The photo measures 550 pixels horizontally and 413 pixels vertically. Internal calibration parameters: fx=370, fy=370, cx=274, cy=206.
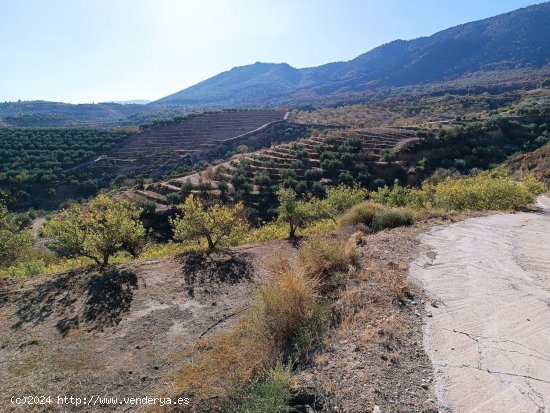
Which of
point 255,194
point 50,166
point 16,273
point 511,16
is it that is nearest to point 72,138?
point 50,166

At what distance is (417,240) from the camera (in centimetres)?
986

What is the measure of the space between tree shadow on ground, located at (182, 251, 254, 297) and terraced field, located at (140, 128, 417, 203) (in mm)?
24744

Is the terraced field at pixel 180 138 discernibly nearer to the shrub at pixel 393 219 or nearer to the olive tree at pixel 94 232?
the olive tree at pixel 94 232

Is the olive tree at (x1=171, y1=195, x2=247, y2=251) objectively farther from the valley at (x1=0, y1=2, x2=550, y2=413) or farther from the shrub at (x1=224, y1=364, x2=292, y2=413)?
the shrub at (x1=224, y1=364, x2=292, y2=413)

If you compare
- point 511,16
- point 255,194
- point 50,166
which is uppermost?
point 511,16

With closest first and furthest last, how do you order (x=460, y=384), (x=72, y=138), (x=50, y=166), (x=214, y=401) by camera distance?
1. (x=460, y=384)
2. (x=214, y=401)
3. (x=50, y=166)
4. (x=72, y=138)

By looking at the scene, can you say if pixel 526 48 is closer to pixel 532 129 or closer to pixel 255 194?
pixel 532 129

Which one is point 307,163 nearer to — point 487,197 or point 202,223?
point 487,197

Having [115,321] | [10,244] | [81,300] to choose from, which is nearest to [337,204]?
[81,300]

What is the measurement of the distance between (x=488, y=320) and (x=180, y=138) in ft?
A: 220

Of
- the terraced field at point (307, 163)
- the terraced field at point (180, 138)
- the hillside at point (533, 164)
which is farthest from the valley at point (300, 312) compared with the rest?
the terraced field at point (180, 138)

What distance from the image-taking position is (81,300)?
28.3 ft

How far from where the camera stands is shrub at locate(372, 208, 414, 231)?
1205 cm

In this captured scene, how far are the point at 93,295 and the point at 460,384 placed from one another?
7.91m
